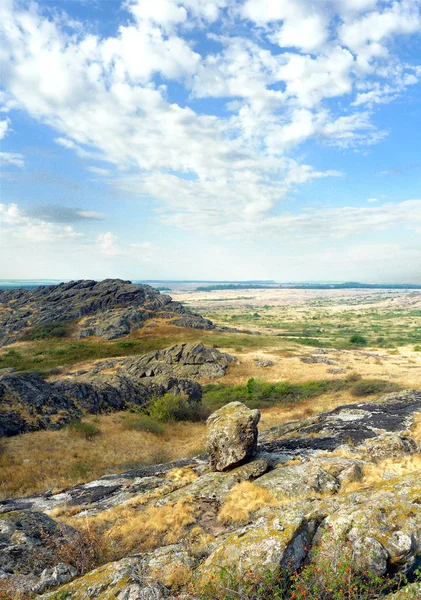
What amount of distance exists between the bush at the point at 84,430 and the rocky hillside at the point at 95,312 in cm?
5605

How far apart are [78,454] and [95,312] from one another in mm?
82795

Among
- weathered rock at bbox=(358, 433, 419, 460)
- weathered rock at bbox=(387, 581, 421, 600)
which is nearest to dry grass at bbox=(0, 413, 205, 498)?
weathered rock at bbox=(358, 433, 419, 460)

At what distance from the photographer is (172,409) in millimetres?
35438

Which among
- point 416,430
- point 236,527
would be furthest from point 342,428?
point 236,527

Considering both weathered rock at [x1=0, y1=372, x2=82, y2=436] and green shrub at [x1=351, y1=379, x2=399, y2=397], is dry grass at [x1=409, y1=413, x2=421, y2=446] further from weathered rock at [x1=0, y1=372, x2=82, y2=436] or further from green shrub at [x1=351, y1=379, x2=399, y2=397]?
weathered rock at [x1=0, y1=372, x2=82, y2=436]

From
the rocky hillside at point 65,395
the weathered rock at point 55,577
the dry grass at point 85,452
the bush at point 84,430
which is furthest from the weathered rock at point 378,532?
the rocky hillside at point 65,395

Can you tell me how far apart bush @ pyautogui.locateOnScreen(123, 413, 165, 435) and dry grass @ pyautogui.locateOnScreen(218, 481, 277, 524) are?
19.4 m

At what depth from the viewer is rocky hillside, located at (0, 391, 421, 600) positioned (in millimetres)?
6484

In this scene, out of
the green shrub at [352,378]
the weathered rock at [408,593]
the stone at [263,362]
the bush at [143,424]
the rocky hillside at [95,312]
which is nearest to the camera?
the weathered rock at [408,593]

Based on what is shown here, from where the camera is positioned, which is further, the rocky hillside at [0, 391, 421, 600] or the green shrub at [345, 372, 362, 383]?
the green shrub at [345, 372, 362, 383]

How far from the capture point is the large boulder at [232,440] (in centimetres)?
1557

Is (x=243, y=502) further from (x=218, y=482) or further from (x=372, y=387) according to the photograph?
(x=372, y=387)

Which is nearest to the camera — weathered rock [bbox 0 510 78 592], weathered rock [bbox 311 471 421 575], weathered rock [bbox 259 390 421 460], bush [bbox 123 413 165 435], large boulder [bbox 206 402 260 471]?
weathered rock [bbox 311 471 421 575]

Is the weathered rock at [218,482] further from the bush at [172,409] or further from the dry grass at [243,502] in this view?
the bush at [172,409]
